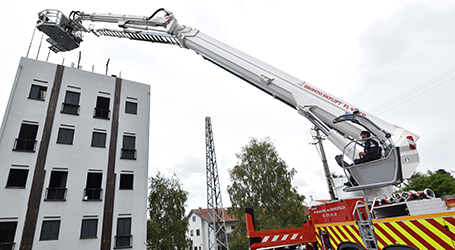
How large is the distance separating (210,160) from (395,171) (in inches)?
770

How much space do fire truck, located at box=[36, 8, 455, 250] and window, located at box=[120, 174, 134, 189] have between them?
10.6 metres

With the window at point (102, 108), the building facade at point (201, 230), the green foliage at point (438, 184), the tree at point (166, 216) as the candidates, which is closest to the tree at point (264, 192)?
the tree at point (166, 216)

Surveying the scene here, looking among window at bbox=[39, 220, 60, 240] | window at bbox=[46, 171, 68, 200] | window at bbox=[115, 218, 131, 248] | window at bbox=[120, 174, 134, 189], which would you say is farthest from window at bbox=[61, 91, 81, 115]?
window at bbox=[115, 218, 131, 248]

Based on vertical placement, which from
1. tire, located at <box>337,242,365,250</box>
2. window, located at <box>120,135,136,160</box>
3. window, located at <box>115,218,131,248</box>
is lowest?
tire, located at <box>337,242,365,250</box>

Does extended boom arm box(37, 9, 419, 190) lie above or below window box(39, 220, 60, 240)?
above

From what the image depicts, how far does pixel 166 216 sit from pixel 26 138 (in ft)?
44.3

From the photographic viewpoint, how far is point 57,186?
1442cm

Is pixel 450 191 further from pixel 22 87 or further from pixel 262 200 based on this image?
pixel 22 87

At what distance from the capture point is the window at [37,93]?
51.4 ft

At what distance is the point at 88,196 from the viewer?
15.0m

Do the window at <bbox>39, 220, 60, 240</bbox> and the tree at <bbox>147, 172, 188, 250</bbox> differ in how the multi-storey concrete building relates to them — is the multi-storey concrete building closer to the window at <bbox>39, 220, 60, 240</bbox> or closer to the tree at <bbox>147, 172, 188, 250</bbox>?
the window at <bbox>39, 220, 60, 240</bbox>

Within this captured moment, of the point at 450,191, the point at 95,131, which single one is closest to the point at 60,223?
the point at 95,131

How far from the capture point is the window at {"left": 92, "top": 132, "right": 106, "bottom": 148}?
53.7 ft

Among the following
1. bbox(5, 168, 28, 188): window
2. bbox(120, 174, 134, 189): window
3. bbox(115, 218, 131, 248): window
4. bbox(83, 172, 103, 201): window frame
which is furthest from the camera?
bbox(120, 174, 134, 189): window
